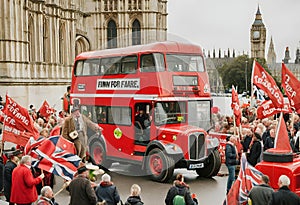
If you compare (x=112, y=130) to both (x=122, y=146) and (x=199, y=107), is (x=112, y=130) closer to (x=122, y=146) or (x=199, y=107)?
(x=122, y=146)

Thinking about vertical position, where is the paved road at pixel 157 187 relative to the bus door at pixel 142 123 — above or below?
below

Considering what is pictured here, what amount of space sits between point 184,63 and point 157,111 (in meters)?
1.88

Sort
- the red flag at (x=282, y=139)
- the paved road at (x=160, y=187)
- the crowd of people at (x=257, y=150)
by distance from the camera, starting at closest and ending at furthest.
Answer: the crowd of people at (x=257, y=150) → the red flag at (x=282, y=139) → the paved road at (x=160, y=187)

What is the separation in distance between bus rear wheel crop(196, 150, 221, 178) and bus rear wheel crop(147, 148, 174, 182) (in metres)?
1.35

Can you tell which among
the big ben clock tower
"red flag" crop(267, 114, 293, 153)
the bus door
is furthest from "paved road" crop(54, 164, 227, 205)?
the big ben clock tower

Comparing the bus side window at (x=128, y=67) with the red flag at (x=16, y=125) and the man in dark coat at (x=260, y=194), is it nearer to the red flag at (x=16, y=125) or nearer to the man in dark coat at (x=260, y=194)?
the red flag at (x=16, y=125)

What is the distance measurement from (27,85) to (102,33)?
713 inches

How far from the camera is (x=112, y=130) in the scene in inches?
661

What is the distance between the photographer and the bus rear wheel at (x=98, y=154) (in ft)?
55.7

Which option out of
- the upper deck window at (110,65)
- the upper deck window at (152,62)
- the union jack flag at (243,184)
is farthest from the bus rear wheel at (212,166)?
the union jack flag at (243,184)

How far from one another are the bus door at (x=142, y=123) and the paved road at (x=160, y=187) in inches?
49.4

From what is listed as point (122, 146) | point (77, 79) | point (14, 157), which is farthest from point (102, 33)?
point (14, 157)

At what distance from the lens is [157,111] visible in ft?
49.2

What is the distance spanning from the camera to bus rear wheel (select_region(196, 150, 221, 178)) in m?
14.9
